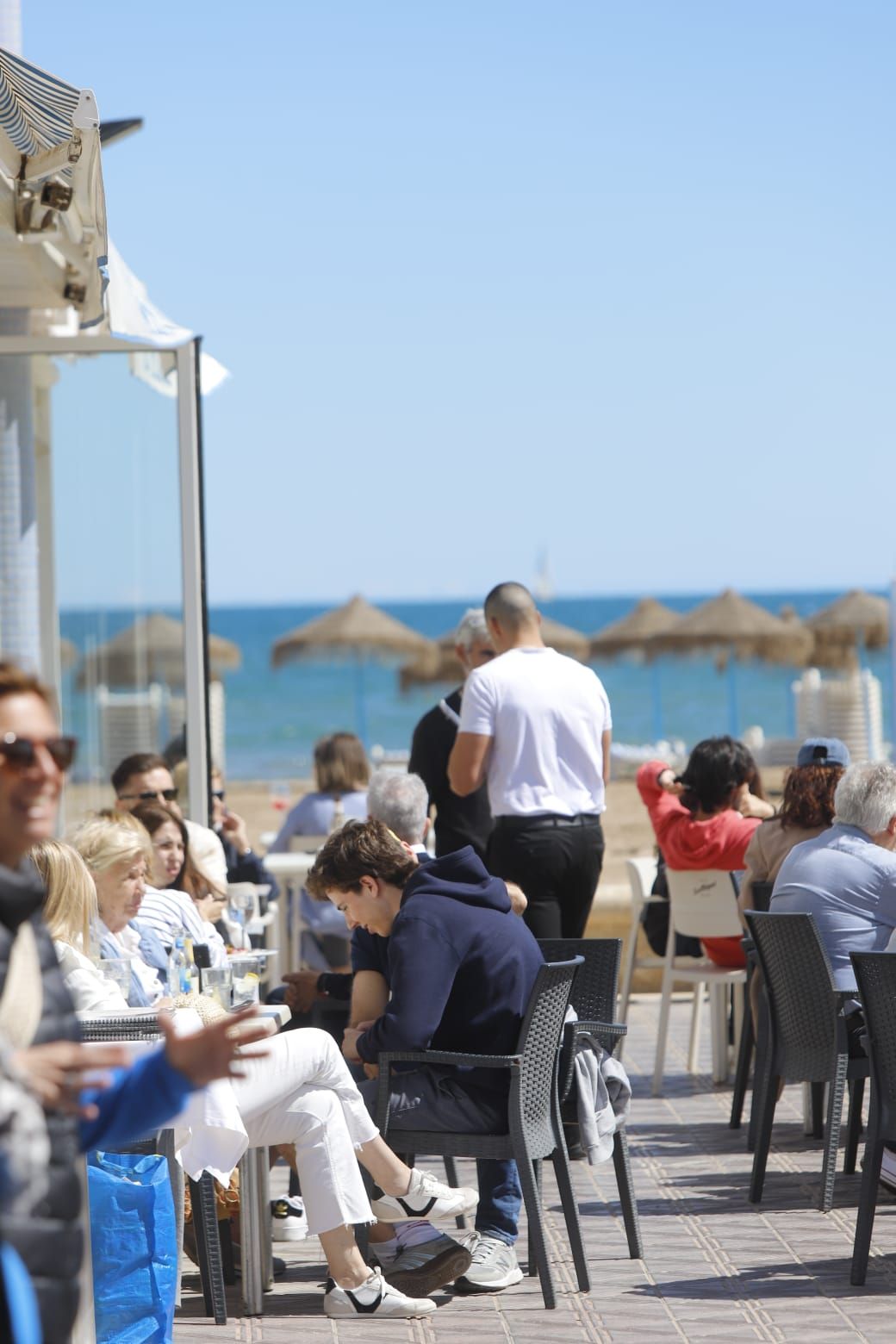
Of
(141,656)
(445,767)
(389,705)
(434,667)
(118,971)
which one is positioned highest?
(141,656)

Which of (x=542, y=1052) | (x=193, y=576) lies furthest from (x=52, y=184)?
(x=542, y=1052)

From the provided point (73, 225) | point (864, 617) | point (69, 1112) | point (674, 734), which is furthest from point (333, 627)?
point (69, 1112)

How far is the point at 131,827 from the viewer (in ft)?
15.6

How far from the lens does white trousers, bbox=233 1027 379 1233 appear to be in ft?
12.7

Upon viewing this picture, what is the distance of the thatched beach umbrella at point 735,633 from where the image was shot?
107 ft

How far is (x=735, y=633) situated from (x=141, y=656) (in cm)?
2598

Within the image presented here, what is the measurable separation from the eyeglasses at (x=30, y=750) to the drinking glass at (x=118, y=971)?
7.55 feet

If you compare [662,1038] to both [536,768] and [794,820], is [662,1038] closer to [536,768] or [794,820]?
[794,820]

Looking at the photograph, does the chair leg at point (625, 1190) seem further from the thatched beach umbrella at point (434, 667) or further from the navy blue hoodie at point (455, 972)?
the thatched beach umbrella at point (434, 667)

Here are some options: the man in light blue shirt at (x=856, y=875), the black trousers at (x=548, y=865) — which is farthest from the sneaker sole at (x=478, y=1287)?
the black trousers at (x=548, y=865)

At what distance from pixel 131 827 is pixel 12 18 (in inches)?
142

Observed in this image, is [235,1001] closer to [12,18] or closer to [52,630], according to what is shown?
[52,630]

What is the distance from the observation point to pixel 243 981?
4.33 m

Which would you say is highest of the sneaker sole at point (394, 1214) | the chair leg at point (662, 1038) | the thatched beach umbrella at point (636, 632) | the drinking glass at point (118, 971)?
the drinking glass at point (118, 971)
